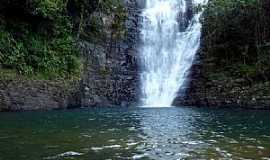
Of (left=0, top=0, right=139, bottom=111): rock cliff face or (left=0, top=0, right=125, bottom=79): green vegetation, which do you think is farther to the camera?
(left=0, top=0, right=125, bottom=79): green vegetation

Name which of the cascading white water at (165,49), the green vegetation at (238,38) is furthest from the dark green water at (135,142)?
the cascading white water at (165,49)

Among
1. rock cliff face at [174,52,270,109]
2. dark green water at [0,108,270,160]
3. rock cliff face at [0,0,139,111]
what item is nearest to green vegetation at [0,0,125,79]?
rock cliff face at [0,0,139,111]

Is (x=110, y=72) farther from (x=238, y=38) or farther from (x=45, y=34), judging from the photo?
(x=238, y=38)

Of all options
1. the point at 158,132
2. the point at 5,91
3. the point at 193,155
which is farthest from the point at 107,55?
the point at 193,155

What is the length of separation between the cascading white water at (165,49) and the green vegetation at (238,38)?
215 cm

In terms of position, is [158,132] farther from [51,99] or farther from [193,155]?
[51,99]

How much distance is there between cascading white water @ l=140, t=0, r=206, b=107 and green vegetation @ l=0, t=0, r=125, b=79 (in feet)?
15.5

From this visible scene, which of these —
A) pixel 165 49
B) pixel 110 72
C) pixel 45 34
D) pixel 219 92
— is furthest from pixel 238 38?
pixel 45 34

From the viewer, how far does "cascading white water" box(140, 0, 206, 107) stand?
2945 cm

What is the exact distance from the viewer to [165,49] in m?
31.8

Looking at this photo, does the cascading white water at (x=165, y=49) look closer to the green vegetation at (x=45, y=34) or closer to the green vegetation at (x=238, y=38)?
the green vegetation at (x=238, y=38)

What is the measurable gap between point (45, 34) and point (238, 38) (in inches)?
524

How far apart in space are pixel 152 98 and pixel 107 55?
459 cm

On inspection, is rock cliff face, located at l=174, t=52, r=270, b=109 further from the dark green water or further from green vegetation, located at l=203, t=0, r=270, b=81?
the dark green water
